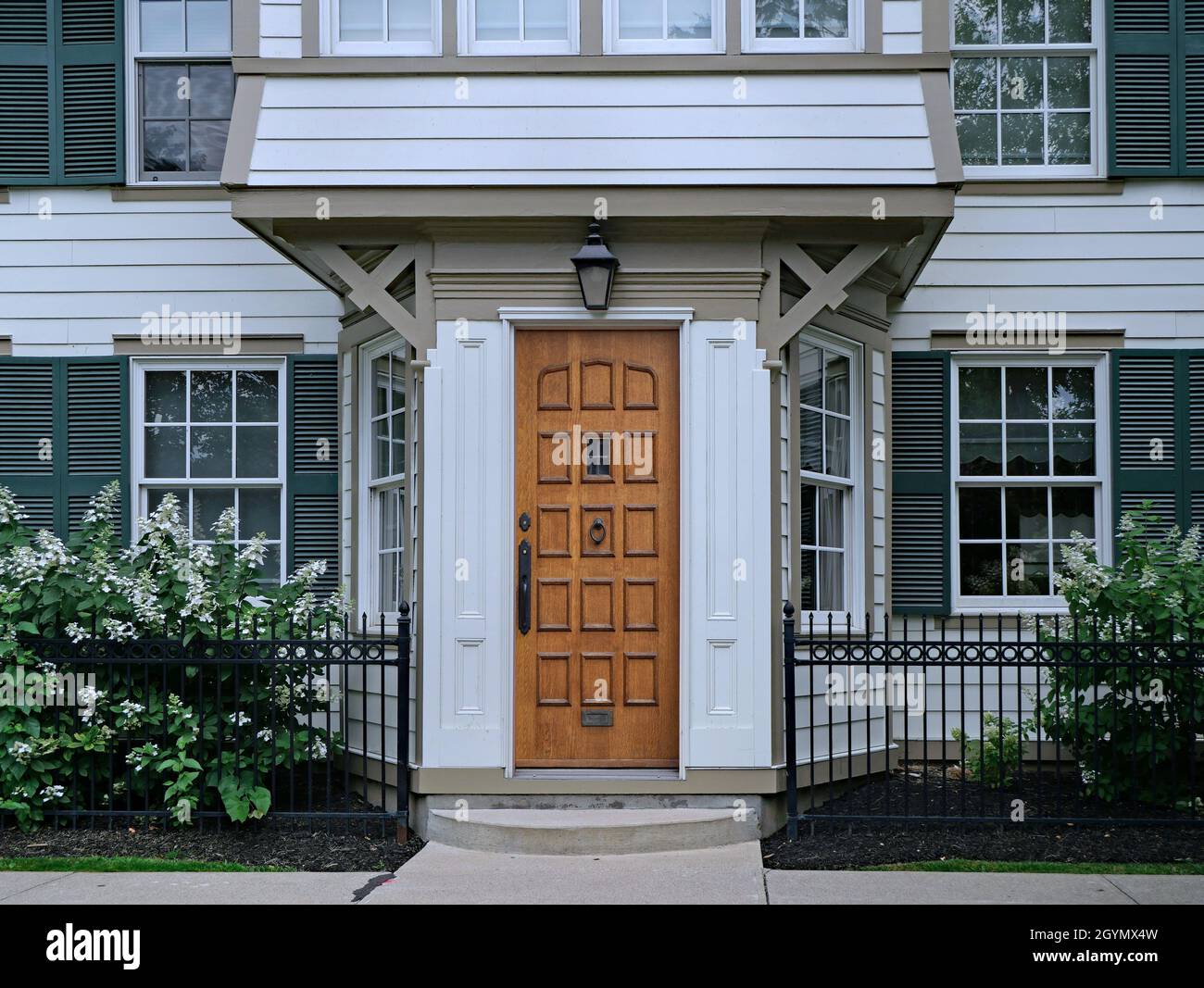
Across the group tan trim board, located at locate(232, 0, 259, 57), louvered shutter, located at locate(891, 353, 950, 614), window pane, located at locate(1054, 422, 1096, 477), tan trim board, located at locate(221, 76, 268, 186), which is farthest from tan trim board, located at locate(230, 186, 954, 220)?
window pane, located at locate(1054, 422, 1096, 477)

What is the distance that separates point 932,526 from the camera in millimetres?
8594

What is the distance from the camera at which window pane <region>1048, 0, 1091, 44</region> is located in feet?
29.1

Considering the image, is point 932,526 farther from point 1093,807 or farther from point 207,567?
point 207,567

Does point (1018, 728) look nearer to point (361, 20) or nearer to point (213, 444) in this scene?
point (361, 20)

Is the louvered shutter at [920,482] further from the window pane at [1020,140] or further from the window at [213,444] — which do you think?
the window at [213,444]

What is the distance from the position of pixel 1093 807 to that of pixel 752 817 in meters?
2.07

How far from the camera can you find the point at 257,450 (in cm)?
882

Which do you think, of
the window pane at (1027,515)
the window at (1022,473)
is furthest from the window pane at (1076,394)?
the window pane at (1027,515)

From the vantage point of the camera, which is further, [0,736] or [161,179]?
[161,179]

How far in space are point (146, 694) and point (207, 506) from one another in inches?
89.5

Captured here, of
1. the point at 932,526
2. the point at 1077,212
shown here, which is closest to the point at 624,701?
the point at 932,526

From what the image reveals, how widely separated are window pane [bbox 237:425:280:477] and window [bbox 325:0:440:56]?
114 inches

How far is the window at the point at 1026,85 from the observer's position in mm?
8805

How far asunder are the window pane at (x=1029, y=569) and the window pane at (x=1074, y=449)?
0.58 meters
